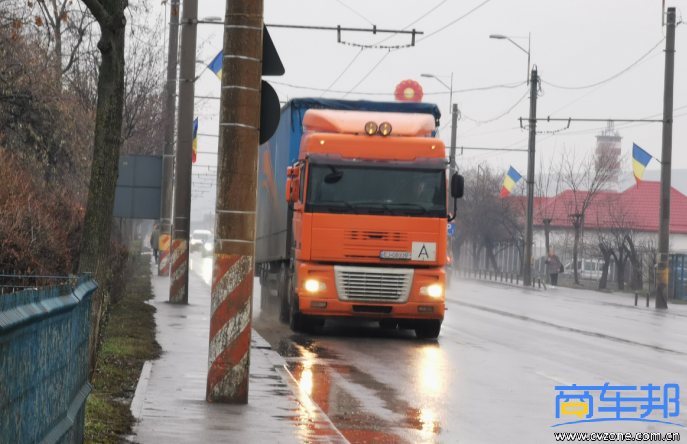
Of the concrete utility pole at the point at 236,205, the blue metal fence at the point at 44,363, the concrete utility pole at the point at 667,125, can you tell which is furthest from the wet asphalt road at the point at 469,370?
the concrete utility pole at the point at 667,125

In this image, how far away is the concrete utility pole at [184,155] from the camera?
23.8 meters

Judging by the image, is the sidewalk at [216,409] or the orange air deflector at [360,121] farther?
the orange air deflector at [360,121]

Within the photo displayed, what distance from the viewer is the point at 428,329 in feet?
60.5

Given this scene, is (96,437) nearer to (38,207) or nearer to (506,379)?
(38,207)

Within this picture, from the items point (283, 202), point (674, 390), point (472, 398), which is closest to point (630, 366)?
point (674, 390)

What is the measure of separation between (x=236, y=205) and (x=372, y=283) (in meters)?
7.81

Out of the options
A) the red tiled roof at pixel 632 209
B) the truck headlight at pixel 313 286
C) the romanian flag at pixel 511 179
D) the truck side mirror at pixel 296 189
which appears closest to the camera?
the truck headlight at pixel 313 286

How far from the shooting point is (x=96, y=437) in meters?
7.60

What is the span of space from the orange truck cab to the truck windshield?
2 cm

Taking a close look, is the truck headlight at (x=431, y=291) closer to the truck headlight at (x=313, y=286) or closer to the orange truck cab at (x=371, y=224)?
the orange truck cab at (x=371, y=224)

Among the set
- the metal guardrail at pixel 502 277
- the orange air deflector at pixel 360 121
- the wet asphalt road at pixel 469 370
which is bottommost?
the metal guardrail at pixel 502 277

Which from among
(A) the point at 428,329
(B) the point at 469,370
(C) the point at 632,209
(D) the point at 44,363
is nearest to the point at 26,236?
(B) the point at 469,370

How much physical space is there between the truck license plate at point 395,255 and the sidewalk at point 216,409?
3.37m

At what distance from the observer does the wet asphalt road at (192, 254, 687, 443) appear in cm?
937
